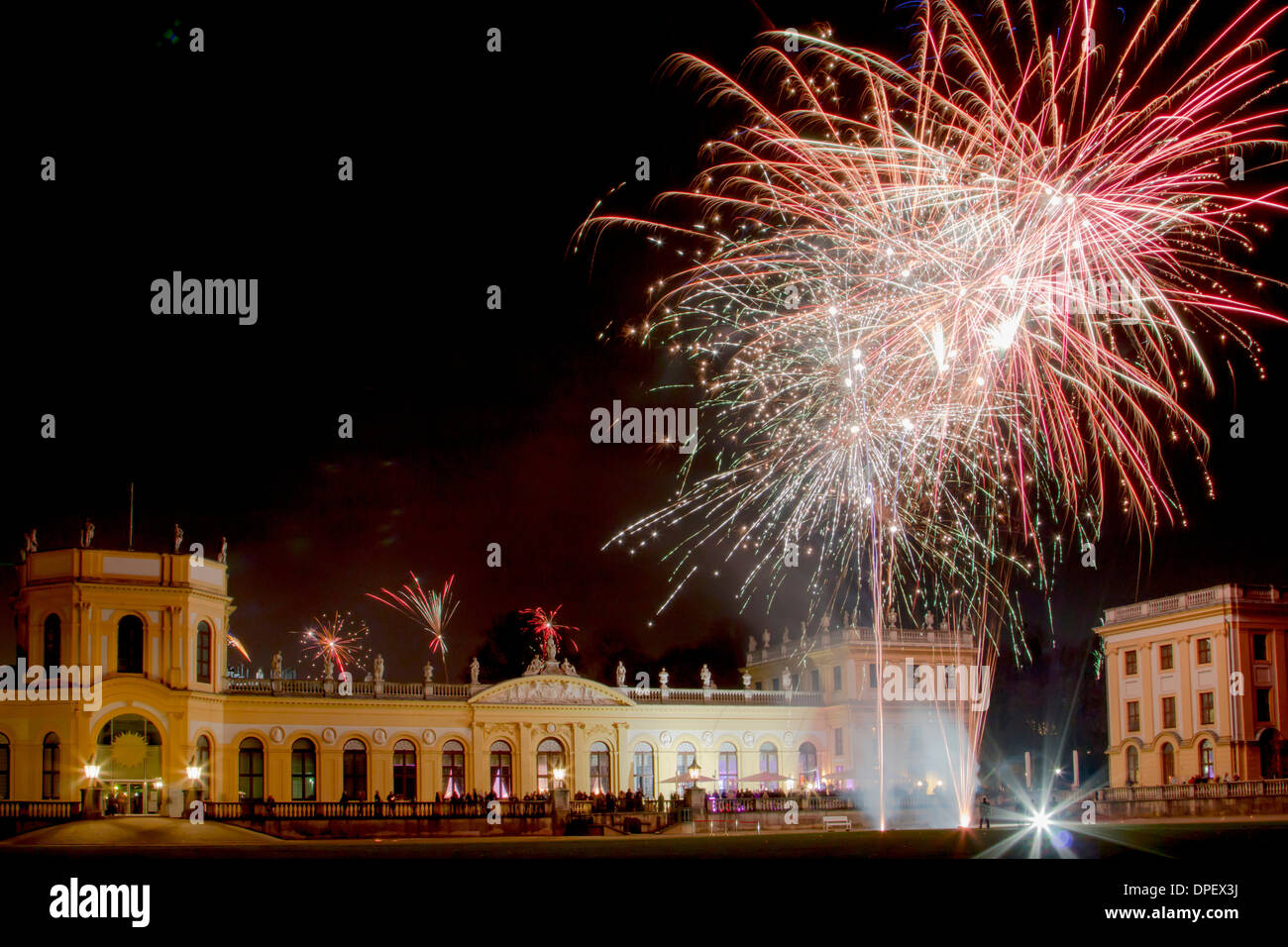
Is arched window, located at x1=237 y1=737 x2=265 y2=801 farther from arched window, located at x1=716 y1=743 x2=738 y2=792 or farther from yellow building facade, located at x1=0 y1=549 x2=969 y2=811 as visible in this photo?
arched window, located at x1=716 y1=743 x2=738 y2=792

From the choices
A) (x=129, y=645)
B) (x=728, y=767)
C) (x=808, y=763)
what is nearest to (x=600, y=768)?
(x=728, y=767)

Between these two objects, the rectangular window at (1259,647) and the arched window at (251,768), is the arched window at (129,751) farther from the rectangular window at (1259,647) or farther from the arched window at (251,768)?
the rectangular window at (1259,647)

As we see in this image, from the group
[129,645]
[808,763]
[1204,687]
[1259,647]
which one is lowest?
[808,763]

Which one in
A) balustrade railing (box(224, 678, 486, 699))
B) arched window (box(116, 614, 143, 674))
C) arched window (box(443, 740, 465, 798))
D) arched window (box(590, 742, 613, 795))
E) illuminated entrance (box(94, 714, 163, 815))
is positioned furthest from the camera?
arched window (box(590, 742, 613, 795))

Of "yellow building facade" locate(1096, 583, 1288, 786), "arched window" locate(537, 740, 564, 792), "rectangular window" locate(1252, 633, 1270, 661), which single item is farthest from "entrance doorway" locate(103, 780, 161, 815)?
"rectangular window" locate(1252, 633, 1270, 661)

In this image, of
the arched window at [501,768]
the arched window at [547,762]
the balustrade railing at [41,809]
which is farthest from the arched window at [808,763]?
the balustrade railing at [41,809]

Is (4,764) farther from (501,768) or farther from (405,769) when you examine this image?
(501,768)
